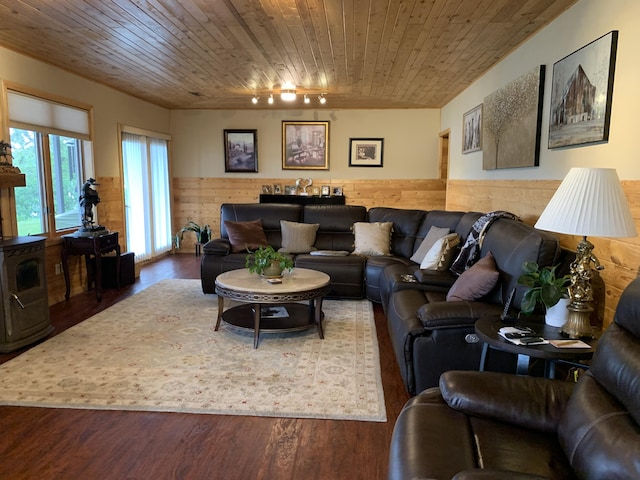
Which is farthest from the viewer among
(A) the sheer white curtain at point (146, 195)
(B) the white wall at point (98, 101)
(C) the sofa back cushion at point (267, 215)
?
(A) the sheer white curtain at point (146, 195)

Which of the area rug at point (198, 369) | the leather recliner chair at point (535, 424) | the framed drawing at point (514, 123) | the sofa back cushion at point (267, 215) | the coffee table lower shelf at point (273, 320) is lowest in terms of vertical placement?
the area rug at point (198, 369)

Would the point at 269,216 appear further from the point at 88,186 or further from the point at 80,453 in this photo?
the point at 80,453

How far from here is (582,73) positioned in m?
2.73

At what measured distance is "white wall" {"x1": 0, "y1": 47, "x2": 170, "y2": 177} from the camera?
4082 millimetres

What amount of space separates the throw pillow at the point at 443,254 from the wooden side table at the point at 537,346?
4.57ft

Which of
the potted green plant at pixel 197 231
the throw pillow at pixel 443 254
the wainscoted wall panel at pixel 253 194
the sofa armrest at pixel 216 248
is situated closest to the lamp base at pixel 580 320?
the throw pillow at pixel 443 254

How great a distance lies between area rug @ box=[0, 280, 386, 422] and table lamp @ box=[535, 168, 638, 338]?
3.71ft

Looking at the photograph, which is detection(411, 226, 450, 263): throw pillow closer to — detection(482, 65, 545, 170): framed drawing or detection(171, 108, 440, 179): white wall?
detection(482, 65, 545, 170): framed drawing

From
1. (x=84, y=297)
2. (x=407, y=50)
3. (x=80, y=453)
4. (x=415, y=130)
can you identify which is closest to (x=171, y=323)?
(x=84, y=297)

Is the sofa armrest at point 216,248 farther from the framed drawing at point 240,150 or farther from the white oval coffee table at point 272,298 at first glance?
the framed drawing at point 240,150

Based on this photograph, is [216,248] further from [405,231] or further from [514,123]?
[514,123]

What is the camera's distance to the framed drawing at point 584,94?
2473 millimetres

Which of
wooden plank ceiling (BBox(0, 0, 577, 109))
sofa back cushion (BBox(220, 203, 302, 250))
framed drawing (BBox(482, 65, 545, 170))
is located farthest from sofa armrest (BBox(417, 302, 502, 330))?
sofa back cushion (BBox(220, 203, 302, 250))

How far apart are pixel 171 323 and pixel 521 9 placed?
→ 365 cm
